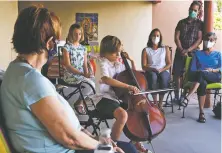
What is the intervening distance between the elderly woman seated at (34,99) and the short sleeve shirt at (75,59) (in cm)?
229

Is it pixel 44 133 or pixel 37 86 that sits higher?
pixel 37 86

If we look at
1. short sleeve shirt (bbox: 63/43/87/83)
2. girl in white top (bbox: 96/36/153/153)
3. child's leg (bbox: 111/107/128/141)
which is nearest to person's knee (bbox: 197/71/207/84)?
short sleeve shirt (bbox: 63/43/87/83)

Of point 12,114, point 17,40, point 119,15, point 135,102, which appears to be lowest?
point 135,102

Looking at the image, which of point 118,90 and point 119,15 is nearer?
point 118,90

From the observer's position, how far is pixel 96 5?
7258mm

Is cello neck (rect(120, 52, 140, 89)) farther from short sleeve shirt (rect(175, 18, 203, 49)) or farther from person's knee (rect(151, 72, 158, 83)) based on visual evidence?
short sleeve shirt (rect(175, 18, 203, 49))

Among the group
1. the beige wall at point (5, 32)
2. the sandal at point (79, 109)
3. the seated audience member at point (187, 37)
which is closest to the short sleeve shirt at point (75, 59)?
the sandal at point (79, 109)

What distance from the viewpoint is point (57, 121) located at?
1.15 m

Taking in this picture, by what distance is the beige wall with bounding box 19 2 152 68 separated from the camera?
721 cm

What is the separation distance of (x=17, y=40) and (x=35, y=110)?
0.97 feet

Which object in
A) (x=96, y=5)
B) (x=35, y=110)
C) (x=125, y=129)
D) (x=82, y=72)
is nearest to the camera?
(x=35, y=110)

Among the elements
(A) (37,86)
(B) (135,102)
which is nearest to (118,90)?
(B) (135,102)

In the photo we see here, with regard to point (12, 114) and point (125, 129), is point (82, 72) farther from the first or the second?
point (12, 114)

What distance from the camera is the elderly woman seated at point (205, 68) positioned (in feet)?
13.6
